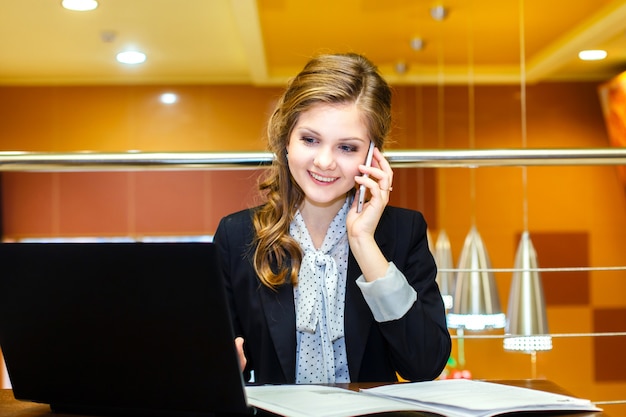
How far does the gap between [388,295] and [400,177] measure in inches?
193

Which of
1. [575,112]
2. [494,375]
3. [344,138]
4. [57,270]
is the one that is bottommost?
[494,375]

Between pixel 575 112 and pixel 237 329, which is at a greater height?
pixel 575 112

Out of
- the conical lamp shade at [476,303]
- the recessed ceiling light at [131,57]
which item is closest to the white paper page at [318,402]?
the conical lamp shade at [476,303]

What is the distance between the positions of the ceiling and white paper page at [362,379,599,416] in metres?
2.98

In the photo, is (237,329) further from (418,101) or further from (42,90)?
(42,90)

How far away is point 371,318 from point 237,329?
26cm

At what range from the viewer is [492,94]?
20.0 feet

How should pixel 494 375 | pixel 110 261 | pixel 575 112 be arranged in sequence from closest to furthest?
1. pixel 110 261
2. pixel 494 375
3. pixel 575 112

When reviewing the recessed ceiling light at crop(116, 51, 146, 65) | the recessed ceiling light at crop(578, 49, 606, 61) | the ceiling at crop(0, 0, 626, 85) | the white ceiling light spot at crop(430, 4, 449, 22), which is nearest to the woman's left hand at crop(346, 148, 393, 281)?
the ceiling at crop(0, 0, 626, 85)

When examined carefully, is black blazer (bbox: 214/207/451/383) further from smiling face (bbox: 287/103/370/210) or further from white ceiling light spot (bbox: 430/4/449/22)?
white ceiling light spot (bbox: 430/4/449/22)

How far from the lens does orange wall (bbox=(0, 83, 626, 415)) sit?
6.00 meters

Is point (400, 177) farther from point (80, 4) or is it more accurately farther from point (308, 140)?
point (308, 140)

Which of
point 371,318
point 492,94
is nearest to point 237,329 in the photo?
point 371,318

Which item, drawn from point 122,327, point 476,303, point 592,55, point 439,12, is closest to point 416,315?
point 122,327
